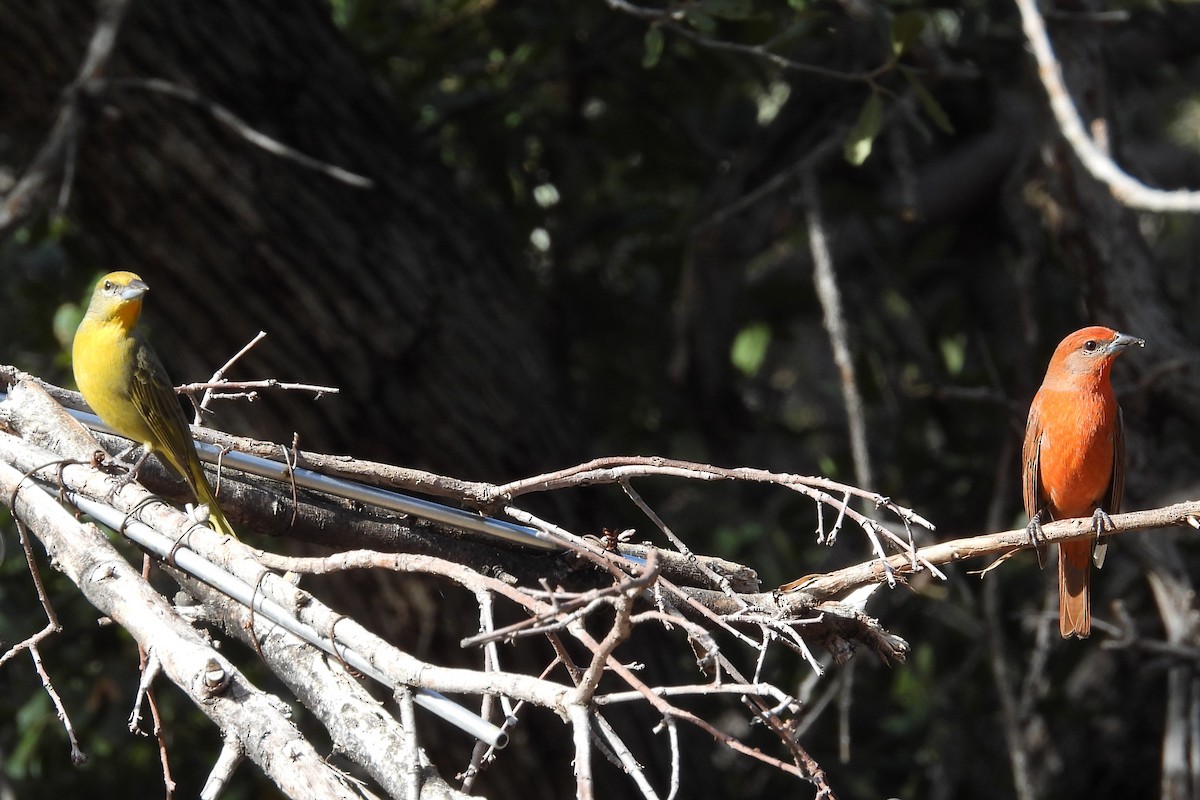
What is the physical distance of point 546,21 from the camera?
16.7ft

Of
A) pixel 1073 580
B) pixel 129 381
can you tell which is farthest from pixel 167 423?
pixel 1073 580

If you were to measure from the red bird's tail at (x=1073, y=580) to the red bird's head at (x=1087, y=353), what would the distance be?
1.52 ft

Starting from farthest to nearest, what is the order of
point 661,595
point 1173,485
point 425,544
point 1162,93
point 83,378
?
point 1162,93 → point 1173,485 → point 83,378 → point 425,544 → point 661,595

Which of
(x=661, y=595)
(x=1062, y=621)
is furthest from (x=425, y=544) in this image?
(x=1062, y=621)

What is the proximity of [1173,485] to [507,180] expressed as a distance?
278 cm

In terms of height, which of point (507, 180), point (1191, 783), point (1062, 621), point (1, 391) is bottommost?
point (1191, 783)

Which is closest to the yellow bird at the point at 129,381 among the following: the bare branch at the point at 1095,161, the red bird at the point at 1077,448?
the bare branch at the point at 1095,161

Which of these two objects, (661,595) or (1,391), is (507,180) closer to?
(1,391)

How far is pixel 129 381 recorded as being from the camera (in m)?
3.19

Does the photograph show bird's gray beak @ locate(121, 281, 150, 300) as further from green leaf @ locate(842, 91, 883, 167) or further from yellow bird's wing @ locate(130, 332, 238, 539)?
green leaf @ locate(842, 91, 883, 167)

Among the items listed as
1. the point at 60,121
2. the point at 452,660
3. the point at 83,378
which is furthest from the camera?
the point at 452,660

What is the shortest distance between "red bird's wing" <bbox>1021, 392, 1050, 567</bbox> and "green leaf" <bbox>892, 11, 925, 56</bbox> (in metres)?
1.01

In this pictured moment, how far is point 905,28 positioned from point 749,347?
6.97 feet

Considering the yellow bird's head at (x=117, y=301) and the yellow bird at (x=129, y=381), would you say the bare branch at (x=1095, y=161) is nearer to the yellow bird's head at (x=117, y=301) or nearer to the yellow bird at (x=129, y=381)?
the yellow bird at (x=129, y=381)
